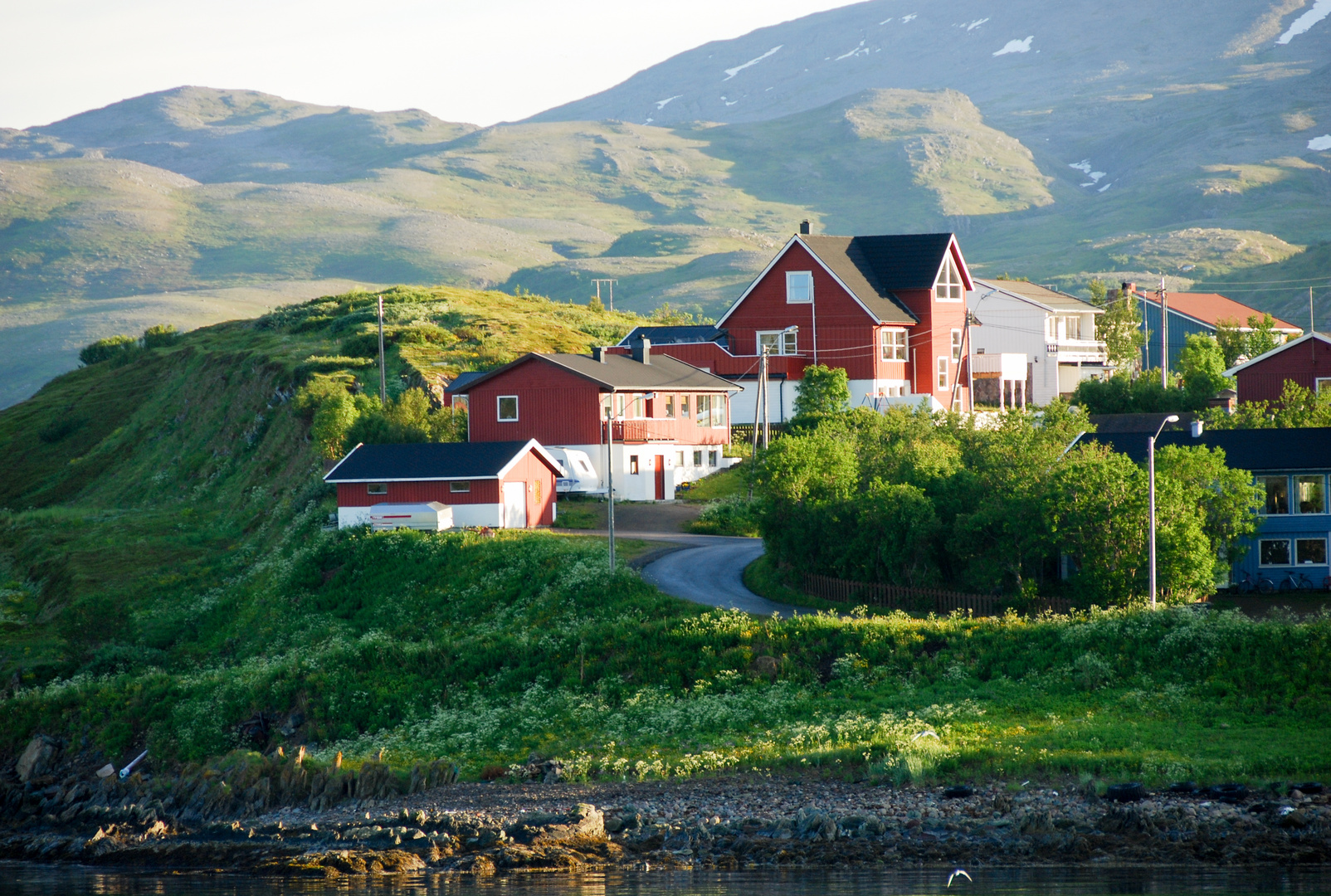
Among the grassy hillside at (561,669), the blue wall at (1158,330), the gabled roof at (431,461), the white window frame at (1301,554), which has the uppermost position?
Answer: the blue wall at (1158,330)

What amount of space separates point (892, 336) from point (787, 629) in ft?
123

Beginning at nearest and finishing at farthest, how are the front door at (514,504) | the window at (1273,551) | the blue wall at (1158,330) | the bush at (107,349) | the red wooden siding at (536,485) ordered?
the window at (1273,551) < the front door at (514,504) < the red wooden siding at (536,485) < the blue wall at (1158,330) < the bush at (107,349)

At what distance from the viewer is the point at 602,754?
1325 inches

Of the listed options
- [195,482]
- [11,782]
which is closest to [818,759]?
[11,782]

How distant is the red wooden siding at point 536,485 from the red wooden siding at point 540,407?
475 cm

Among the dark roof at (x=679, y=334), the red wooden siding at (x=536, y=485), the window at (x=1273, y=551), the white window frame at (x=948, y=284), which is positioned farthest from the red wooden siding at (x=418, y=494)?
the white window frame at (x=948, y=284)

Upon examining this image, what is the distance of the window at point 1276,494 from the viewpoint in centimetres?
4366

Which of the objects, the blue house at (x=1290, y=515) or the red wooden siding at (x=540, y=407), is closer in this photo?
the blue house at (x=1290, y=515)

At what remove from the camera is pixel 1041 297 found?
9019 centimetres

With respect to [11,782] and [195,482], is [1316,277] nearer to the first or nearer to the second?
[195,482]

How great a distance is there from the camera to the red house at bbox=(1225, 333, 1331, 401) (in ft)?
210

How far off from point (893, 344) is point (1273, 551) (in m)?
30.9

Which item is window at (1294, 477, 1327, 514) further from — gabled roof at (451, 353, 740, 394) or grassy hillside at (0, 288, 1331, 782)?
gabled roof at (451, 353, 740, 394)

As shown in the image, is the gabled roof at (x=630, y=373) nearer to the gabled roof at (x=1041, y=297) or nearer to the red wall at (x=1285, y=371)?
the red wall at (x=1285, y=371)
